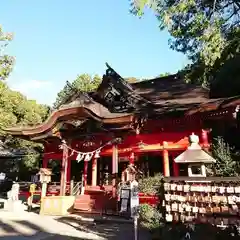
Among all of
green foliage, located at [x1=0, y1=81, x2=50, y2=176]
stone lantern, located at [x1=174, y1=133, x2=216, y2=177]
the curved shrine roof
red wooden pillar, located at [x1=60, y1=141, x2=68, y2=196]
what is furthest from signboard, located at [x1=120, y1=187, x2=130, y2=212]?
green foliage, located at [x1=0, y1=81, x2=50, y2=176]

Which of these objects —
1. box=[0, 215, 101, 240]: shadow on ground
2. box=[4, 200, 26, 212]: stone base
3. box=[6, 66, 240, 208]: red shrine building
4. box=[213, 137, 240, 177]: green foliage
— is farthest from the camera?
box=[4, 200, 26, 212]: stone base

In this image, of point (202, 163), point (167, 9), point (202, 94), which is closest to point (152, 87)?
point (202, 94)

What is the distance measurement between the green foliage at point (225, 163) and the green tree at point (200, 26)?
391 centimetres

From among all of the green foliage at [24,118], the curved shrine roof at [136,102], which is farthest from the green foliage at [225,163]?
the green foliage at [24,118]

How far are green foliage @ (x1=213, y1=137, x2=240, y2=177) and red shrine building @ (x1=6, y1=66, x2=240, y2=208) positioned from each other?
75.6 inches

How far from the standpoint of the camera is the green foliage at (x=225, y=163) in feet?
36.1

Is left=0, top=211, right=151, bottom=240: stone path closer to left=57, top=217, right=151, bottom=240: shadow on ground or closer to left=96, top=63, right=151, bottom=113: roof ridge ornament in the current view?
left=57, top=217, right=151, bottom=240: shadow on ground

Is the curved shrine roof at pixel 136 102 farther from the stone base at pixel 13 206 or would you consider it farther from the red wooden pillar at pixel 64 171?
the stone base at pixel 13 206

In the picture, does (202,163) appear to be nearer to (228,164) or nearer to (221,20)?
(228,164)

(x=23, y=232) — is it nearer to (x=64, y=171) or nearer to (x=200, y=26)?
(x=64, y=171)

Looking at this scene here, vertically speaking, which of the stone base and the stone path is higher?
the stone base

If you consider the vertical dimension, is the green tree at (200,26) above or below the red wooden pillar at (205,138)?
above

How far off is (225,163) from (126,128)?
187 inches

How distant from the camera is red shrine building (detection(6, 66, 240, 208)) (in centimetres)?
1365
